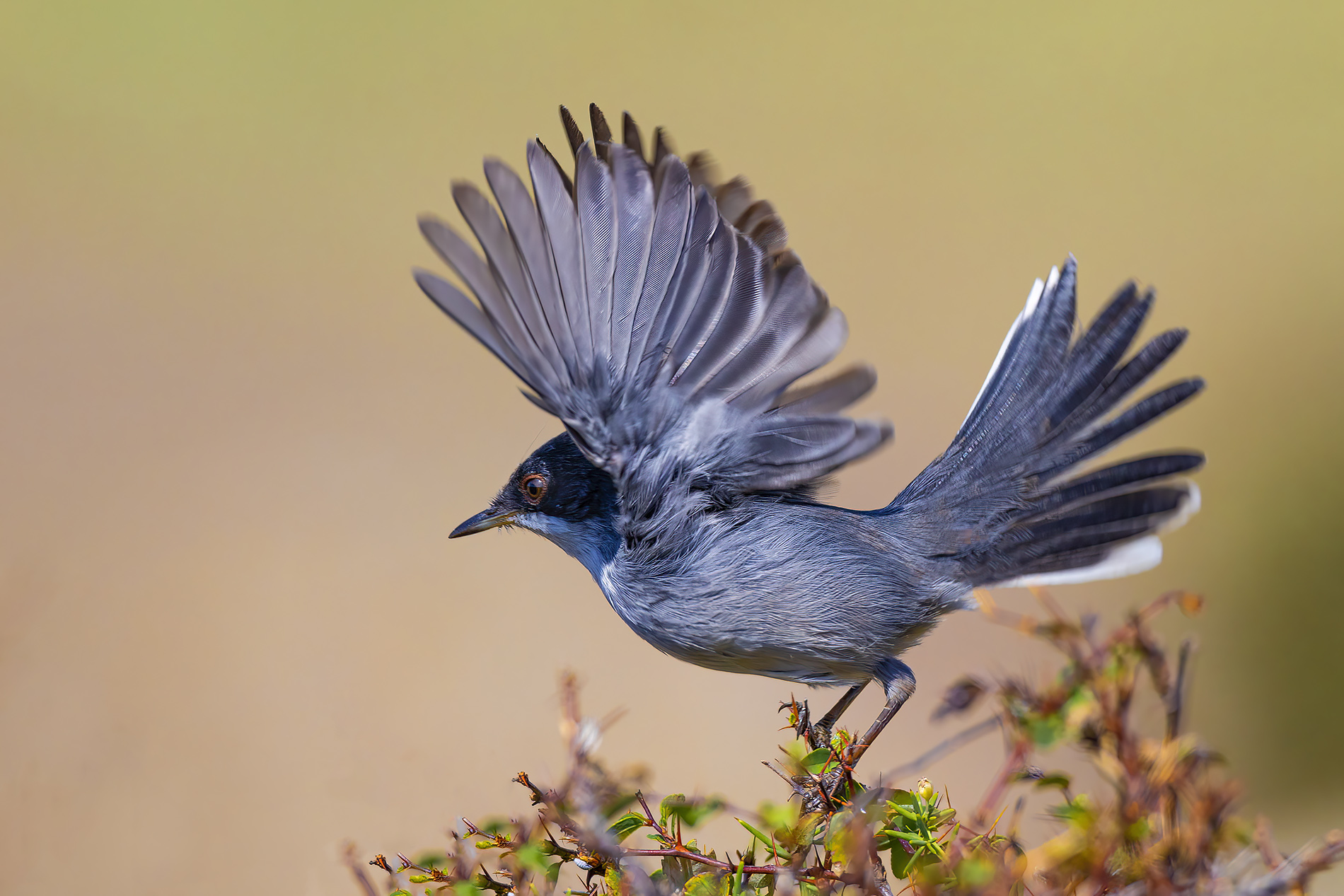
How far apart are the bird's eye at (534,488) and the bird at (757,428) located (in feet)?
0.27

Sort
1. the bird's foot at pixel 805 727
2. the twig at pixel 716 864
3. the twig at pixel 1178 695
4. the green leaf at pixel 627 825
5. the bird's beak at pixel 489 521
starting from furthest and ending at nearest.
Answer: the bird's beak at pixel 489 521, the bird's foot at pixel 805 727, the green leaf at pixel 627 825, the twig at pixel 716 864, the twig at pixel 1178 695

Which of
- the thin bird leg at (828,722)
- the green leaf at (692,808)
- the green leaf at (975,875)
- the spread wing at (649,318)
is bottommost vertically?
the thin bird leg at (828,722)

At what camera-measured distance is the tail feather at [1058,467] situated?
202cm

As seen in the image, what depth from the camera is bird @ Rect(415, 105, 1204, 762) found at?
1960 millimetres

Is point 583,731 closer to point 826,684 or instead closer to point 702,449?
point 702,449

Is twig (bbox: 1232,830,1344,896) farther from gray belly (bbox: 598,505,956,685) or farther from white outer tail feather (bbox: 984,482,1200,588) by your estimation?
gray belly (bbox: 598,505,956,685)

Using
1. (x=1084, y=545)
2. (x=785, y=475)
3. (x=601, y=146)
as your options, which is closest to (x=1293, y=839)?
(x=1084, y=545)

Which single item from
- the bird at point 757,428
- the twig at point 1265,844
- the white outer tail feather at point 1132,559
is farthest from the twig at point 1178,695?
the white outer tail feather at point 1132,559

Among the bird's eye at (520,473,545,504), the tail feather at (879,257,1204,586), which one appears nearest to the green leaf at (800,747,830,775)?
the tail feather at (879,257,1204,586)

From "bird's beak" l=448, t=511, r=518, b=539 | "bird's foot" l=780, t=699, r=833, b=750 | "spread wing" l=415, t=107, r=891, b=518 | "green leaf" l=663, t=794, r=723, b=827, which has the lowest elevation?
"bird's foot" l=780, t=699, r=833, b=750

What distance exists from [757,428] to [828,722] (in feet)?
2.33

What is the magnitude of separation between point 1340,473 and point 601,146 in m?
4.57

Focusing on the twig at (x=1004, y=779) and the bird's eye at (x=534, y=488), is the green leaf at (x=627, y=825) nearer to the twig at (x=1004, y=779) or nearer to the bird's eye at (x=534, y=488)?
the twig at (x=1004, y=779)

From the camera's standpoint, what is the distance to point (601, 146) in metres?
2.00
